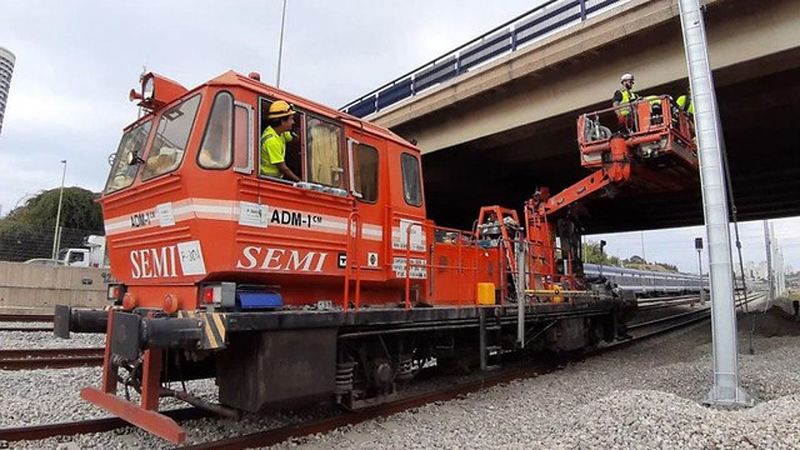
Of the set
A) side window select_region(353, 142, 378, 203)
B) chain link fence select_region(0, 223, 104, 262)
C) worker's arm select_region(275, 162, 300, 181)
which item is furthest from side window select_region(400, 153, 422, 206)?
chain link fence select_region(0, 223, 104, 262)

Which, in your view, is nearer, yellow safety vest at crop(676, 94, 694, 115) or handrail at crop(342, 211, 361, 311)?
handrail at crop(342, 211, 361, 311)

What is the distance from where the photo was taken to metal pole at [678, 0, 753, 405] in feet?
20.4

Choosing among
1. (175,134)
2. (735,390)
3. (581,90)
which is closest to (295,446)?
(175,134)

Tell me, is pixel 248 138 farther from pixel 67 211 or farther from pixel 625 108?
pixel 67 211

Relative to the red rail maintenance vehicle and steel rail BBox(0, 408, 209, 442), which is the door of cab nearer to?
the red rail maintenance vehicle

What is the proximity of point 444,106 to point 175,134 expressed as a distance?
1070 centimetres

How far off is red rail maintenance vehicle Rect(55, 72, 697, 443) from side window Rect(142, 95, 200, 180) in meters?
0.02

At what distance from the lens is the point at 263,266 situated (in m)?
4.83

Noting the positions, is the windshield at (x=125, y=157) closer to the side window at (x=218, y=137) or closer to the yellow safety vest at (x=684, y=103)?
the side window at (x=218, y=137)

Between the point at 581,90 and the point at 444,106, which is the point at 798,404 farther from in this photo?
the point at 444,106

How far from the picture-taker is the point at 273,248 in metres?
4.94

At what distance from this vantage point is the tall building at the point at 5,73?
142 ft

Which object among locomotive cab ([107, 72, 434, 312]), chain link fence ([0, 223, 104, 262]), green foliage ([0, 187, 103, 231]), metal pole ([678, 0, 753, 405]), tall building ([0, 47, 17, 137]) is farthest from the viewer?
green foliage ([0, 187, 103, 231])

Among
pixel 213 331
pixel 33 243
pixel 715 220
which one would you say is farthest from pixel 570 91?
pixel 33 243
